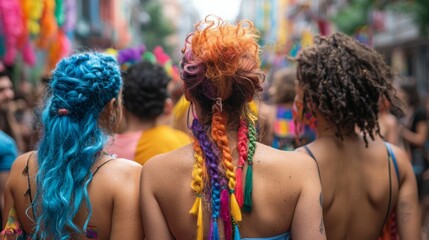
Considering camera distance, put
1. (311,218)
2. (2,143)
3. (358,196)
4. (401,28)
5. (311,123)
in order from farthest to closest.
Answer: (401,28), (2,143), (311,123), (358,196), (311,218)

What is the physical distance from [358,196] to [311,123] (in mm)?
477

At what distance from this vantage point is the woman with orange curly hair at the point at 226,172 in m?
2.25

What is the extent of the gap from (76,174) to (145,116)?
1.39 meters

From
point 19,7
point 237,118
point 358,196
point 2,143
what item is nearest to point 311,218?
point 237,118

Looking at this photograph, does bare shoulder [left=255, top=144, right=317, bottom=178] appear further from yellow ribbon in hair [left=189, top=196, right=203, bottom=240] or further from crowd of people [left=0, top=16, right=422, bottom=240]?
yellow ribbon in hair [left=189, top=196, right=203, bottom=240]

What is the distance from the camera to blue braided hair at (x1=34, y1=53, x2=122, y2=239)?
247 centimetres

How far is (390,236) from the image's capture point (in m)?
3.08

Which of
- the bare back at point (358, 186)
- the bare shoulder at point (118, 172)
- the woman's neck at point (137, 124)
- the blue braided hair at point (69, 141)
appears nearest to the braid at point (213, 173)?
the bare shoulder at point (118, 172)

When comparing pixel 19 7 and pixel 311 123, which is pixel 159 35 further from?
pixel 311 123

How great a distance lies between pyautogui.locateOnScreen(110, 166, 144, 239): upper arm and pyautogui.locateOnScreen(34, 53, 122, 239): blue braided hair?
12cm

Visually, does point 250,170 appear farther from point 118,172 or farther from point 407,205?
point 407,205

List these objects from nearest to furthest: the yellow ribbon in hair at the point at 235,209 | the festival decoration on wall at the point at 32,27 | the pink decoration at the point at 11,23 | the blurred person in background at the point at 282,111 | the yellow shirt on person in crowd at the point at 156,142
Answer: the yellow ribbon in hair at the point at 235,209
the yellow shirt on person in crowd at the point at 156,142
the blurred person in background at the point at 282,111
the pink decoration at the point at 11,23
the festival decoration on wall at the point at 32,27

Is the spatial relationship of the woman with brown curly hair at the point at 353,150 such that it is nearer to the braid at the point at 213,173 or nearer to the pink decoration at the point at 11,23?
the braid at the point at 213,173

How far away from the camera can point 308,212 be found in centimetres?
228
